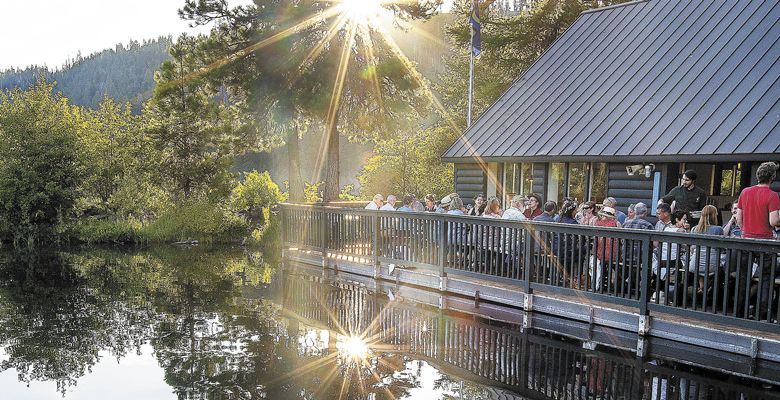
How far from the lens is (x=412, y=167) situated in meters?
32.8

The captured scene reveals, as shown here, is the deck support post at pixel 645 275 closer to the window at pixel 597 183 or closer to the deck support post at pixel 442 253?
the deck support post at pixel 442 253

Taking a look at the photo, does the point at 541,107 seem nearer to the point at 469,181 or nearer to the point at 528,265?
the point at 469,181

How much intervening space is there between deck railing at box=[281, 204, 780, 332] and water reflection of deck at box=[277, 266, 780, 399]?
1.70ft

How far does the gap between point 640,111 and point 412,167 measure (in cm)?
2017

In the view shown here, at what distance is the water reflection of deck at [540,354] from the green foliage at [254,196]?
1267cm

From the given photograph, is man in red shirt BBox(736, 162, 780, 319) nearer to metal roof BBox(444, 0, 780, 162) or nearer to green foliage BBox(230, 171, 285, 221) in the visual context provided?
metal roof BBox(444, 0, 780, 162)

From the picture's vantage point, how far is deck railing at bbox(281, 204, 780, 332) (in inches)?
263

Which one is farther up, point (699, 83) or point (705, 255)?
point (699, 83)

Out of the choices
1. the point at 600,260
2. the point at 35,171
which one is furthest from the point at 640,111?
the point at 35,171

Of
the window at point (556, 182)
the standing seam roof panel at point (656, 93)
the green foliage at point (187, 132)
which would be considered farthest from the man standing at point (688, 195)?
the green foliage at point (187, 132)

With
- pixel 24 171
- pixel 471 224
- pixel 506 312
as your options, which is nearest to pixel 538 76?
pixel 471 224

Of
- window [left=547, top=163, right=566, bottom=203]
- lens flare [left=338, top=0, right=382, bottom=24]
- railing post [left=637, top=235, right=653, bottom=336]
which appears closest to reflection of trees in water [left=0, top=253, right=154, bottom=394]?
railing post [left=637, top=235, right=653, bottom=336]

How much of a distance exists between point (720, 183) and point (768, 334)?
669 cm

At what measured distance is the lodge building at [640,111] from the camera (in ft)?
37.7
